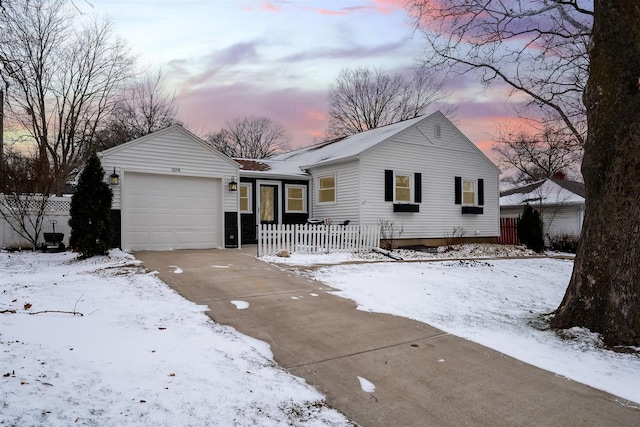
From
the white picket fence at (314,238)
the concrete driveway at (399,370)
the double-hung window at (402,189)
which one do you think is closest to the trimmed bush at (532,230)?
the double-hung window at (402,189)

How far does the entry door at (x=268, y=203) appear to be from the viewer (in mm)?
15477

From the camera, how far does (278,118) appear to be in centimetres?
4172

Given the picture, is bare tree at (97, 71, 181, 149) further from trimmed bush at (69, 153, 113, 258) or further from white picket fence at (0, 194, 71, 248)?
trimmed bush at (69, 153, 113, 258)

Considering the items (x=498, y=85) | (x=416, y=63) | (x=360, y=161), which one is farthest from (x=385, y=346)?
(x=498, y=85)

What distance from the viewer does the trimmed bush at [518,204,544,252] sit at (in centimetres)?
1705

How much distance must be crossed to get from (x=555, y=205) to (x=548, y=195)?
4.32 feet

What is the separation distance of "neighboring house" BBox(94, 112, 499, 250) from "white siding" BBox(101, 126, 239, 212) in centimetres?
3

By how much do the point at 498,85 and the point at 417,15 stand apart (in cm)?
661

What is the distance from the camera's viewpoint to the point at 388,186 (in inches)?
594

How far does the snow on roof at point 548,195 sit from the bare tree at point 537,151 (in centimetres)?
157

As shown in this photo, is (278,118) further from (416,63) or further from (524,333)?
(524,333)

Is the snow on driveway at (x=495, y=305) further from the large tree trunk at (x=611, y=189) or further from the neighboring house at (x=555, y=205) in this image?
the neighboring house at (x=555, y=205)

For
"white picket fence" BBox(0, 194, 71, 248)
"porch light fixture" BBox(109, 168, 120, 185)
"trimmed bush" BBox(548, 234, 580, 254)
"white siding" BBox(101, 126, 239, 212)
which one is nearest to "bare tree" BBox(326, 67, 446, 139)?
"trimmed bush" BBox(548, 234, 580, 254)

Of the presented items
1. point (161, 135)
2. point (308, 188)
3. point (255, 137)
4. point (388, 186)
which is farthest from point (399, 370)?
point (255, 137)
